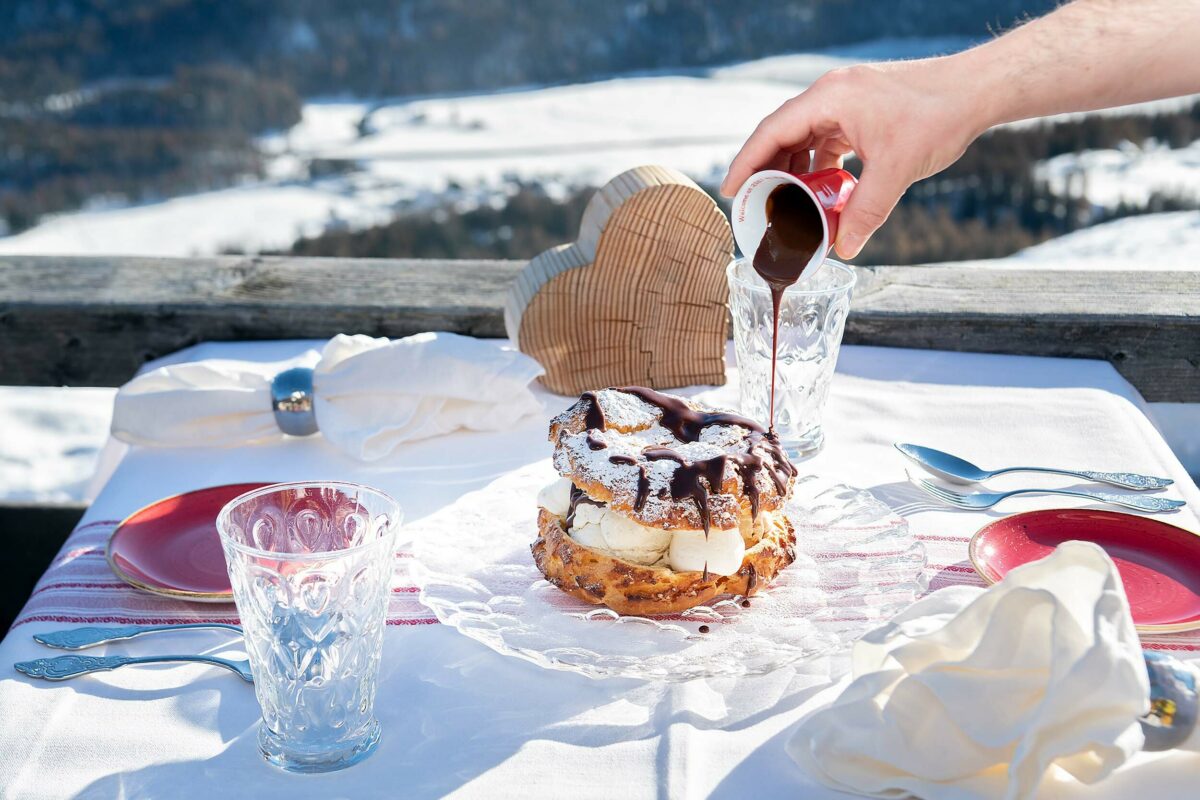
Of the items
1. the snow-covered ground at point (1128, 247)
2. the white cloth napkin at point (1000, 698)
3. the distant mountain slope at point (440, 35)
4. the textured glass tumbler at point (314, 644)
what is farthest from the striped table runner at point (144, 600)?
the distant mountain slope at point (440, 35)

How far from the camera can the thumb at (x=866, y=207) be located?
1631 mm

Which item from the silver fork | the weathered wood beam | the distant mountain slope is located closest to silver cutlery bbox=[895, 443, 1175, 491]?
the silver fork

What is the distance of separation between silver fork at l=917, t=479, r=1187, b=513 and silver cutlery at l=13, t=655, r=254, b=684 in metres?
0.89

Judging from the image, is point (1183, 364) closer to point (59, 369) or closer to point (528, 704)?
point (528, 704)

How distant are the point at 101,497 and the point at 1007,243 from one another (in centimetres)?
257

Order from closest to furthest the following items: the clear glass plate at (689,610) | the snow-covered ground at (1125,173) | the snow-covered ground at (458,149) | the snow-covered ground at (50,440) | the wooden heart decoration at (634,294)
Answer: the clear glass plate at (689,610), the wooden heart decoration at (634,294), the snow-covered ground at (50,440), the snow-covered ground at (1125,173), the snow-covered ground at (458,149)

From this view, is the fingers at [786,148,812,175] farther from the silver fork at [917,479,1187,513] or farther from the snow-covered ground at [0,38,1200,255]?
the snow-covered ground at [0,38,1200,255]

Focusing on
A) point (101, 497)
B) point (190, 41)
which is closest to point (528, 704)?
point (101, 497)

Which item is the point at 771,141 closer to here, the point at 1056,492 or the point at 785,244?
the point at 785,244

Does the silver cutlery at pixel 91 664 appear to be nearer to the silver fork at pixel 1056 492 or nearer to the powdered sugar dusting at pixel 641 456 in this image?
the powdered sugar dusting at pixel 641 456

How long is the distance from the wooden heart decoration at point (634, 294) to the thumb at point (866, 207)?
1.24 ft

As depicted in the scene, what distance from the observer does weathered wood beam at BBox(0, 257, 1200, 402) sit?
2.14 m

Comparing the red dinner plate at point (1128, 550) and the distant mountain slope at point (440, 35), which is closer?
the red dinner plate at point (1128, 550)

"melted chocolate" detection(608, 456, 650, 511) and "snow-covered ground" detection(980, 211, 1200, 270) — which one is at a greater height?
"melted chocolate" detection(608, 456, 650, 511)
